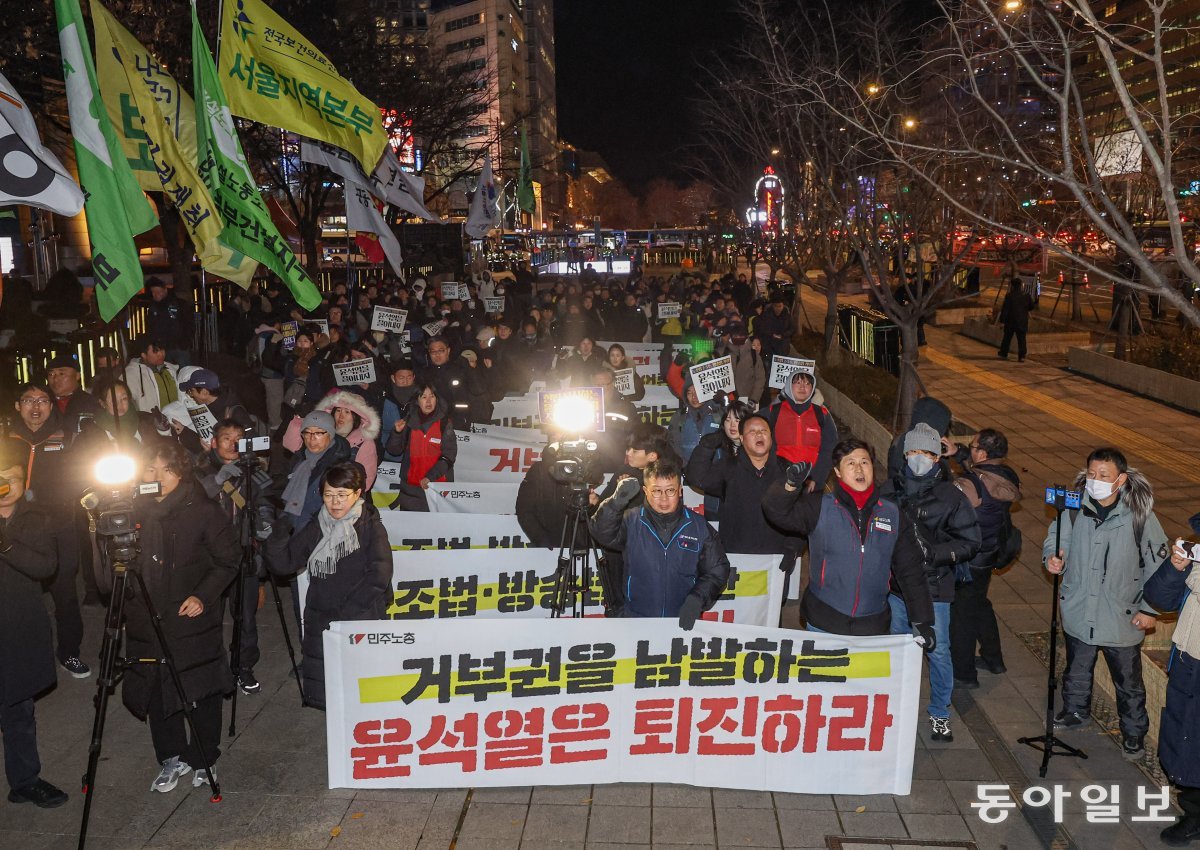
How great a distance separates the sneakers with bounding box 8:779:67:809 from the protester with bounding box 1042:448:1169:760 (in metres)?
5.58

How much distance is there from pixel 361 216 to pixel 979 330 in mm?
19039

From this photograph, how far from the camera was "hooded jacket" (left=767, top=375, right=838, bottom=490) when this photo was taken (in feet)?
29.0

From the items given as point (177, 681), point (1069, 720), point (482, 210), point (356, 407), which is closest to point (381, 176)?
point (356, 407)

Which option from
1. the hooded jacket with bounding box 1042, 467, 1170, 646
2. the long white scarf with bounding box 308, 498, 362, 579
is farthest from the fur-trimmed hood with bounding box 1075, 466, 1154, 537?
the long white scarf with bounding box 308, 498, 362, 579

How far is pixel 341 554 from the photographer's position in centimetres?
581

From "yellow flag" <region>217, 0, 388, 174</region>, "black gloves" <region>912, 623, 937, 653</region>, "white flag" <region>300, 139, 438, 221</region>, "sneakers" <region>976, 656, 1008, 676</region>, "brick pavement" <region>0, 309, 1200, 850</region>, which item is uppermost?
"yellow flag" <region>217, 0, 388, 174</region>

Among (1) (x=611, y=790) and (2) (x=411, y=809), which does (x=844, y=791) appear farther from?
(2) (x=411, y=809)

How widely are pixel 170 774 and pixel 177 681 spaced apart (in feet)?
2.47

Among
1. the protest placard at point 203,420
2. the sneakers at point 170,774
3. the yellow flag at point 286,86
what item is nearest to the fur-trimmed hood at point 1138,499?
the sneakers at point 170,774

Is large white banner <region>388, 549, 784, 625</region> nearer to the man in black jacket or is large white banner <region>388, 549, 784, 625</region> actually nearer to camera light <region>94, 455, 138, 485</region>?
the man in black jacket

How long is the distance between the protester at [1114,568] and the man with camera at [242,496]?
15.3ft

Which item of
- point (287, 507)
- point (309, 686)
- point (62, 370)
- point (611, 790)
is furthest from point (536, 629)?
point (62, 370)

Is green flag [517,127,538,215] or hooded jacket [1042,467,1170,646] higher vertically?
green flag [517,127,538,215]

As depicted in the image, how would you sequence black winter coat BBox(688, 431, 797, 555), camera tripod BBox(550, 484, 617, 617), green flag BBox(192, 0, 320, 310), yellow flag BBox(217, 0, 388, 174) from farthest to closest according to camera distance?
yellow flag BBox(217, 0, 388, 174), green flag BBox(192, 0, 320, 310), black winter coat BBox(688, 431, 797, 555), camera tripod BBox(550, 484, 617, 617)
